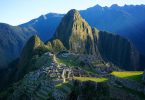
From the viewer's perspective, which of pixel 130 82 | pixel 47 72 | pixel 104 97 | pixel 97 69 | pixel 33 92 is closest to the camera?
pixel 104 97

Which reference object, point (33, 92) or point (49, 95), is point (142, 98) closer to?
point (49, 95)

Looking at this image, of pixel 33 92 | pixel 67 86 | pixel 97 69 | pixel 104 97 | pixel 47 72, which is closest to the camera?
pixel 104 97

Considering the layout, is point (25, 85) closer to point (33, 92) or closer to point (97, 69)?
point (33, 92)

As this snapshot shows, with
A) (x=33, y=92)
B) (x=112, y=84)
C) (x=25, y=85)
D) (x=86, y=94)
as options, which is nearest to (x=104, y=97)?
(x=86, y=94)

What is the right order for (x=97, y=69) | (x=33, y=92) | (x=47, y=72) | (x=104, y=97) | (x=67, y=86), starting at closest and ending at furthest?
(x=104, y=97) < (x=67, y=86) < (x=33, y=92) < (x=47, y=72) < (x=97, y=69)

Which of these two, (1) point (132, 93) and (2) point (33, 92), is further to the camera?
(2) point (33, 92)

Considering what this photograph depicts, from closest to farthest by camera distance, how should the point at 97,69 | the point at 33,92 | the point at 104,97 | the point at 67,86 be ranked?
the point at 104,97
the point at 67,86
the point at 33,92
the point at 97,69

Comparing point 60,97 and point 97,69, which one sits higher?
point 97,69

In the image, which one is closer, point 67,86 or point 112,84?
point 112,84

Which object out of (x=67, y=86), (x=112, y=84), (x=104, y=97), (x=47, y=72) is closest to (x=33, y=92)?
(x=47, y=72)
